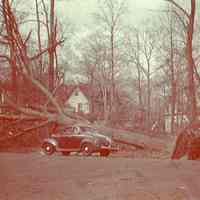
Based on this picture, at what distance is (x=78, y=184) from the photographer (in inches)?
333

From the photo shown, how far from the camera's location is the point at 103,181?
884 cm

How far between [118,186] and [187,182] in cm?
156

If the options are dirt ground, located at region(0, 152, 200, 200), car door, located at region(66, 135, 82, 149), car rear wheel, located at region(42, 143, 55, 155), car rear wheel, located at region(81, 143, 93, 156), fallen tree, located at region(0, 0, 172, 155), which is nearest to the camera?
dirt ground, located at region(0, 152, 200, 200)

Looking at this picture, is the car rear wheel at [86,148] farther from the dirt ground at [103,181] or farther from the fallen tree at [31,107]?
the fallen tree at [31,107]

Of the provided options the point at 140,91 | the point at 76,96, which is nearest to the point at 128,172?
the point at 140,91

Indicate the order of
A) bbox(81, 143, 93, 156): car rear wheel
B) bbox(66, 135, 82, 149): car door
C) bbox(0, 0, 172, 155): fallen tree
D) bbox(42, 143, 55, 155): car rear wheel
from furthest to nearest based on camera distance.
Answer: bbox(81, 143, 93, 156): car rear wheel → bbox(66, 135, 82, 149): car door → bbox(42, 143, 55, 155): car rear wheel → bbox(0, 0, 172, 155): fallen tree

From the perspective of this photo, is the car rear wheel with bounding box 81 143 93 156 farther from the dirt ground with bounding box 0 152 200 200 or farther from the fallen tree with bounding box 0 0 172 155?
the fallen tree with bounding box 0 0 172 155

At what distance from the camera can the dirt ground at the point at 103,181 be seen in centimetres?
735

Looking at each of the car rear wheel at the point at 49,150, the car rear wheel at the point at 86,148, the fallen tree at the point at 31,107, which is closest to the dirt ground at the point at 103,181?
the fallen tree at the point at 31,107

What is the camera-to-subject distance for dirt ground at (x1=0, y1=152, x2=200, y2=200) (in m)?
7.35

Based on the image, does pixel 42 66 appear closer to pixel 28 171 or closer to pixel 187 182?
pixel 28 171

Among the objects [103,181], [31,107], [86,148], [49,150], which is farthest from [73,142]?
[103,181]

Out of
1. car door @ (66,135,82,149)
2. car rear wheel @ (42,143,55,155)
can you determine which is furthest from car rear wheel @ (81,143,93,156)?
car rear wheel @ (42,143,55,155)

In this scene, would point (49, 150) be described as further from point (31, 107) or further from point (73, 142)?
point (31, 107)
